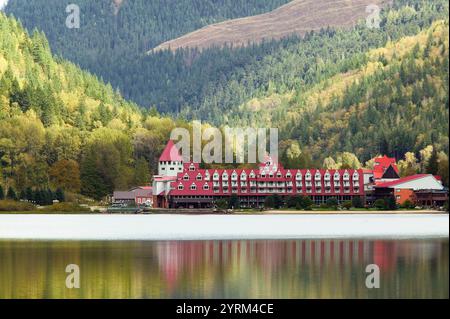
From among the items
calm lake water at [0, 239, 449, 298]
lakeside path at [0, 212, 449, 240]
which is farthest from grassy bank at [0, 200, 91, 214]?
calm lake water at [0, 239, 449, 298]

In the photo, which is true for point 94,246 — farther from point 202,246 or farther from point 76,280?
point 76,280

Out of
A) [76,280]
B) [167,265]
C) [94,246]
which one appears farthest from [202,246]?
[76,280]

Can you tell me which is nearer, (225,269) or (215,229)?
(225,269)

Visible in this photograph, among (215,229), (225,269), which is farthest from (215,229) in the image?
(225,269)

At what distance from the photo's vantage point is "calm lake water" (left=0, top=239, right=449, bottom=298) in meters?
69.6

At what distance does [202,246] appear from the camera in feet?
335

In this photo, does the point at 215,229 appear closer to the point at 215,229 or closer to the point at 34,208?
the point at 215,229

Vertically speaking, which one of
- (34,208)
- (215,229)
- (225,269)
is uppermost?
(34,208)

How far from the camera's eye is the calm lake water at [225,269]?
228ft

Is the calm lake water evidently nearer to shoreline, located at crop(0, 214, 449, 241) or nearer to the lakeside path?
shoreline, located at crop(0, 214, 449, 241)

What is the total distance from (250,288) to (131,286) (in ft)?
22.5

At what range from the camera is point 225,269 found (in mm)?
81188

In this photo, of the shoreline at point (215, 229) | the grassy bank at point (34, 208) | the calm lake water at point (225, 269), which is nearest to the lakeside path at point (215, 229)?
the shoreline at point (215, 229)
